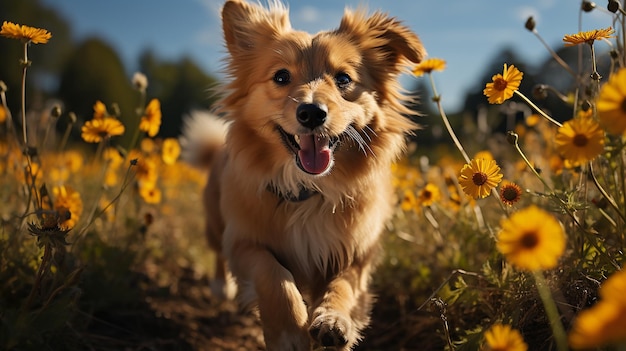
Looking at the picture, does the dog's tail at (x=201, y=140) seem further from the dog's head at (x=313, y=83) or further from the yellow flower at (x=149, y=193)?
the dog's head at (x=313, y=83)

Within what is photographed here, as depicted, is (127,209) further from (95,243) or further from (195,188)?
(195,188)

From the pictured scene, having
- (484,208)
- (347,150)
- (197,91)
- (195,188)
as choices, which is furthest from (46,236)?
(197,91)

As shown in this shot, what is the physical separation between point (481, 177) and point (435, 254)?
1.53 m

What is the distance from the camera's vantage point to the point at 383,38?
3510 millimetres

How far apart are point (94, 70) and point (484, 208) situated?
61.8 ft

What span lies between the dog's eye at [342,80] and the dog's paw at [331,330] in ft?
4.66

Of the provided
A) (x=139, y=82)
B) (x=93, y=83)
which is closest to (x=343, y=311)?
(x=139, y=82)

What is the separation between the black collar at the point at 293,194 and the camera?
313cm

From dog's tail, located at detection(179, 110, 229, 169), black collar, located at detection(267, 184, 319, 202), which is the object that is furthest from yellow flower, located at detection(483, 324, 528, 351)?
dog's tail, located at detection(179, 110, 229, 169)

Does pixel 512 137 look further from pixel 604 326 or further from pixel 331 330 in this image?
pixel 604 326

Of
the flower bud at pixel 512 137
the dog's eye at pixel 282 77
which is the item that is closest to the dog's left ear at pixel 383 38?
the dog's eye at pixel 282 77

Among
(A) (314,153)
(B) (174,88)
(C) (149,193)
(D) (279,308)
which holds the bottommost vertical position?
(B) (174,88)

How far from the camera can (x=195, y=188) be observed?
832 centimetres

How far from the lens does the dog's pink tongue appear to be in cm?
290
